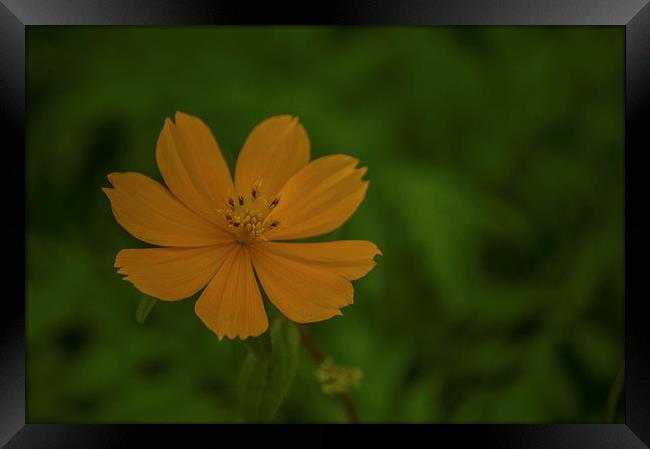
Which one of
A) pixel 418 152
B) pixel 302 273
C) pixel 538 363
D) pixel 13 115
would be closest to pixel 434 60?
pixel 418 152

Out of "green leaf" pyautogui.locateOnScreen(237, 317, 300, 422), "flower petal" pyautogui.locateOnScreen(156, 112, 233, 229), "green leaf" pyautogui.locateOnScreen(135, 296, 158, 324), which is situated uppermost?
"flower petal" pyautogui.locateOnScreen(156, 112, 233, 229)

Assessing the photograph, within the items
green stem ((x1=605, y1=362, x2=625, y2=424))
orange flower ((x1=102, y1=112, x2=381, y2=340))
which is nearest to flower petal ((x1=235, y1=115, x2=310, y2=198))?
orange flower ((x1=102, y1=112, x2=381, y2=340))

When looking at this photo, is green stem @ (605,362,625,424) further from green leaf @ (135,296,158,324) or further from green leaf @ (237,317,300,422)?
green leaf @ (135,296,158,324)

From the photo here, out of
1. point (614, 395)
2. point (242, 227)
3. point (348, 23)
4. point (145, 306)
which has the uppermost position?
point (348, 23)

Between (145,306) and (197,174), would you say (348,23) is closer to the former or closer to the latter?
(197,174)

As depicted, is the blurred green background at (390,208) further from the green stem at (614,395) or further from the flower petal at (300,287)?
the flower petal at (300,287)

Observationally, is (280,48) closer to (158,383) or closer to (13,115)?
(13,115)

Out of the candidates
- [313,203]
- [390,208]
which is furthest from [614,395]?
[313,203]

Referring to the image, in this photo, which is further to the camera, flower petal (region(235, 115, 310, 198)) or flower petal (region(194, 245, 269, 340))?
flower petal (region(235, 115, 310, 198))
